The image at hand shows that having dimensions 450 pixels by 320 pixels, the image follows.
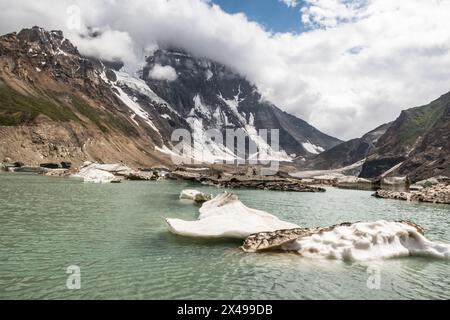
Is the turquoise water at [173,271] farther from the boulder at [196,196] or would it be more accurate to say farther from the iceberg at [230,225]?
the boulder at [196,196]

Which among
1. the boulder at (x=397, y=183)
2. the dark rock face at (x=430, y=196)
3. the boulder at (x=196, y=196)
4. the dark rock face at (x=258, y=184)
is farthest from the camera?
the boulder at (x=397, y=183)

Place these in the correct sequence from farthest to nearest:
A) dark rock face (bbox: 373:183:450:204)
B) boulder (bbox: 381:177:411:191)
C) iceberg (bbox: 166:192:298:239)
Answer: boulder (bbox: 381:177:411:191)
dark rock face (bbox: 373:183:450:204)
iceberg (bbox: 166:192:298:239)

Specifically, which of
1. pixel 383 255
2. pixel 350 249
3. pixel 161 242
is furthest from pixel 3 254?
pixel 383 255

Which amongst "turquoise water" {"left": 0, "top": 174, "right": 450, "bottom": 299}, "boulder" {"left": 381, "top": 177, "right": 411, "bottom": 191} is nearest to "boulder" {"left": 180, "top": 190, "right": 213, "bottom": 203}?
"turquoise water" {"left": 0, "top": 174, "right": 450, "bottom": 299}

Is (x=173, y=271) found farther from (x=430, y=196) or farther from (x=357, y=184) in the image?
(x=357, y=184)

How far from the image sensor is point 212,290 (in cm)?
1470

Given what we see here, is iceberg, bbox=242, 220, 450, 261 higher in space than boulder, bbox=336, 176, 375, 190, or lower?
lower

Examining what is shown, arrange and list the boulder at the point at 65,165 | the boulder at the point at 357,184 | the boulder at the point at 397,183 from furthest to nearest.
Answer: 1. the boulder at the point at 65,165
2. the boulder at the point at 357,184
3. the boulder at the point at 397,183

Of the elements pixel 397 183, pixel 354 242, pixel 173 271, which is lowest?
pixel 173 271

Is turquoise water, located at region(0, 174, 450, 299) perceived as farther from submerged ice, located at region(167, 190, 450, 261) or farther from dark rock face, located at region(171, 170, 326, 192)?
dark rock face, located at region(171, 170, 326, 192)

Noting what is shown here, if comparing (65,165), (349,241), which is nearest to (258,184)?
(349,241)

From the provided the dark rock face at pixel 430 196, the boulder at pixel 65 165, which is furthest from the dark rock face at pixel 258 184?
the boulder at pixel 65 165

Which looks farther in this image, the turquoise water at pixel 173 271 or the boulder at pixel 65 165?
the boulder at pixel 65 165

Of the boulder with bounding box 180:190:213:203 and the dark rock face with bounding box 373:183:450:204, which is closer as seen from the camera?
the boulder with bounding box 180:190:213:203
